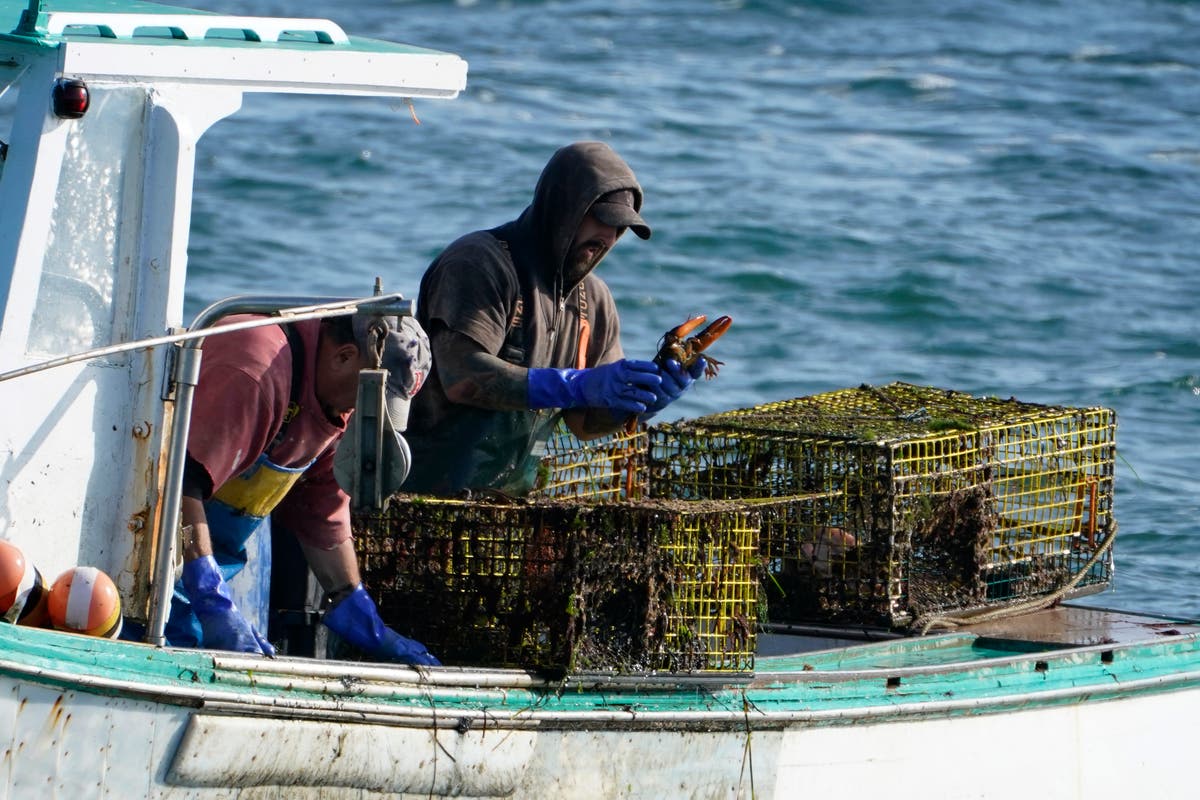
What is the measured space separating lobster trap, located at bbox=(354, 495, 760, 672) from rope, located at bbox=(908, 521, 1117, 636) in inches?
48.4

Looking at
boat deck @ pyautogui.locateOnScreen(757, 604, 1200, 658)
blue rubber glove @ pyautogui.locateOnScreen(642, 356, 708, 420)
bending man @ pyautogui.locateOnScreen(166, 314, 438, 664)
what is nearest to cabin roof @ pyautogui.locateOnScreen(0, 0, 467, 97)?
bending man @ pyautogui.locateOnScreen(166, 314, 438, 664)

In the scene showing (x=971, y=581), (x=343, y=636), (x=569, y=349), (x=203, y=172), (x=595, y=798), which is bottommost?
(x=595, y=798)

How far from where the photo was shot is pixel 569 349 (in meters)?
6.20

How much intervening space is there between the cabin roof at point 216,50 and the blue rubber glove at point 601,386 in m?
0.96

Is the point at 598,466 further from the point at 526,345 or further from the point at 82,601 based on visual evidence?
the point at 82,601

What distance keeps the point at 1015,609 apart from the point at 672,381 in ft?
6.11

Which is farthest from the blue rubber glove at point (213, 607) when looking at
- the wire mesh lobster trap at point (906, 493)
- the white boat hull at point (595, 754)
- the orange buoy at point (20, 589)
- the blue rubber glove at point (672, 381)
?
the wire mesh lobster trap at point (906, 493)

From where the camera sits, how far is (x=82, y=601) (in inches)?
173

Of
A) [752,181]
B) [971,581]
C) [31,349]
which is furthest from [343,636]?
[752,181]

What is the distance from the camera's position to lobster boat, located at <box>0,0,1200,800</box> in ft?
14.7

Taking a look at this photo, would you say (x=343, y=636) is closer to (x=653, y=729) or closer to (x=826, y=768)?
(x=653, y=729)

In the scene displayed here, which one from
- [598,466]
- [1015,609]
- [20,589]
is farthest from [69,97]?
[1015,609]

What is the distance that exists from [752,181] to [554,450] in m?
12.9

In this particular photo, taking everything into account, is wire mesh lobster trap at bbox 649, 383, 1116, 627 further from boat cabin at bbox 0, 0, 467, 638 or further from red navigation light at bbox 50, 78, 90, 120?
red navigation light at bbox 50, 78, 90, 120
